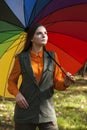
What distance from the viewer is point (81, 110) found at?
30.2ft

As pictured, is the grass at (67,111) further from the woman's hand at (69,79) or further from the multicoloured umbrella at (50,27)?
the woman's hand at (69,79)

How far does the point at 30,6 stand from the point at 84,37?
76 cm

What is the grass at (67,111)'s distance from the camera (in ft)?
25.8

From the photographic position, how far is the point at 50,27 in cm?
496

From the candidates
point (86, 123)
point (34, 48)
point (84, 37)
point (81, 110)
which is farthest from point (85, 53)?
point (81, 110)

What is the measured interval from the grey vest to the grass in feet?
10.3

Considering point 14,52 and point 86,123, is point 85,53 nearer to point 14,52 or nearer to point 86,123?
point 14,52

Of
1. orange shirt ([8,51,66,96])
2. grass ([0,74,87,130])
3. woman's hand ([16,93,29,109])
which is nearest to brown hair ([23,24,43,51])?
orange shirt ([8,51,66,96])

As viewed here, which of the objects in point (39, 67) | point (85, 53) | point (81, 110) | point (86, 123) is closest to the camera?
point (39, 67)

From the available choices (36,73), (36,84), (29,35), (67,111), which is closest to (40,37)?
(29,35)

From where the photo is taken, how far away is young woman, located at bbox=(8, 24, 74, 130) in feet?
14.7

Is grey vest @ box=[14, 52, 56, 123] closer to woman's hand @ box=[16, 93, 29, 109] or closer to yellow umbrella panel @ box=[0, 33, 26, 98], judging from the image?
woman's hand @ box=[16, 93, 29, 109]

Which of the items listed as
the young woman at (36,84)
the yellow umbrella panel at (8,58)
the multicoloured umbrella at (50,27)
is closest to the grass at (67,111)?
the yellow umbrella panel at (8,58)

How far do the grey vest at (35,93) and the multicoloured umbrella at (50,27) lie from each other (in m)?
0.47
